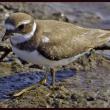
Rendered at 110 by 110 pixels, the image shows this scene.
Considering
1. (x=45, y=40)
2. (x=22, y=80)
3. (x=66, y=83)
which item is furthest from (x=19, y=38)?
(x=66, y=83)

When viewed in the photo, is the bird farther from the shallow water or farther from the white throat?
the shallow water

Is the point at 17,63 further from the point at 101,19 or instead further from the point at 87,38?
the point at 101,19

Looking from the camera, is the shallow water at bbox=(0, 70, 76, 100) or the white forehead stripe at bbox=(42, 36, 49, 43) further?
the shallow water at bbox=(0, 70, 76, 100)

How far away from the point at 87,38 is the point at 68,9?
152 inches

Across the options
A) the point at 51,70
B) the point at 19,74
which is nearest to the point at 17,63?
the point at 19,74

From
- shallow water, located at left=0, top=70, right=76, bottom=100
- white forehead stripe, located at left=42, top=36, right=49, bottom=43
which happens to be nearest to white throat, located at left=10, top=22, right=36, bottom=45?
white forehead stripe, located at left=42, top=36, right=49, bottom=43

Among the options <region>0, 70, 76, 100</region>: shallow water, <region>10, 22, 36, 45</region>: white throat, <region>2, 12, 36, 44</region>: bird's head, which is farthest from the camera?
<region>0, 70, 76, 100</region>: shallow water

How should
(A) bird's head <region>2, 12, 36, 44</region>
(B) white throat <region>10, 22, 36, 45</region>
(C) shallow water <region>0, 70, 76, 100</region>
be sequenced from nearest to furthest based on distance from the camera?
(A) bird's head <region>2, 12, 36, 44</region>, (B) white throat <region>10, 22, 36, 45</region>, (C) shallow water <region>0, 70, 76, 100</region>

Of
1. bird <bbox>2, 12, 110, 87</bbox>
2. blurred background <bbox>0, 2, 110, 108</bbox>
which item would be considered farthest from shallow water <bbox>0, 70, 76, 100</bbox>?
bird <bbox>2, 12, 110, 87</bbox>

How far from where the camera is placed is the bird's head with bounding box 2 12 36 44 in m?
6.77

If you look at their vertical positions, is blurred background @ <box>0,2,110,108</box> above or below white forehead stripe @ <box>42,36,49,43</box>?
below

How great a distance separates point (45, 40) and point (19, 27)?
45cm

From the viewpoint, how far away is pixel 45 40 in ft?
23.0

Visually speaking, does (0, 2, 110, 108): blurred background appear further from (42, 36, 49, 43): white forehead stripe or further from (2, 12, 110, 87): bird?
(42, 36, 49, 43): white forehead stripe
